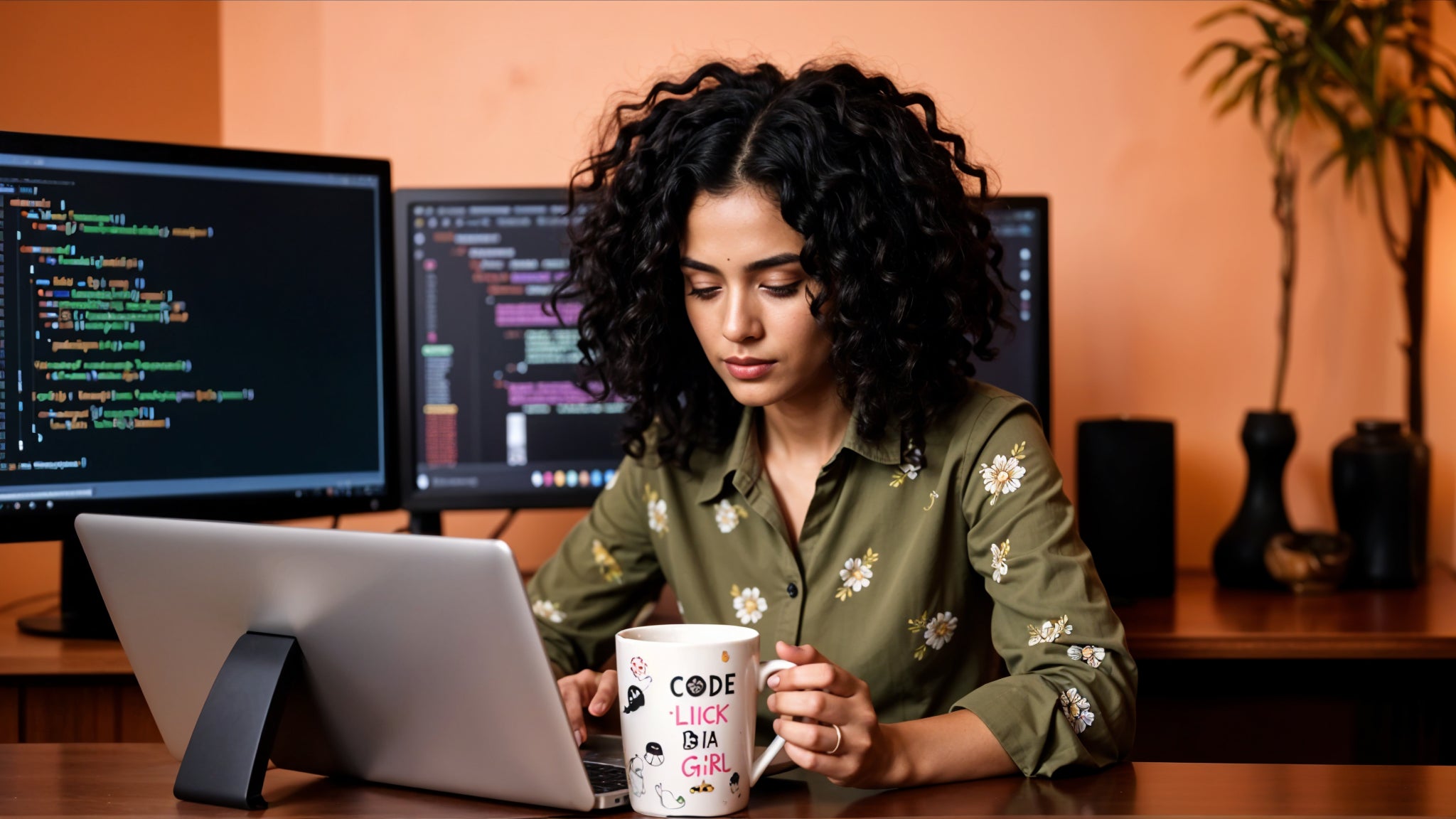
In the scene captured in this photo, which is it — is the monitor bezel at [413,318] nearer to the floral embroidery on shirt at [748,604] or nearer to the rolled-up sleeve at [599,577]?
the rolled-up sleeve at [599,577]

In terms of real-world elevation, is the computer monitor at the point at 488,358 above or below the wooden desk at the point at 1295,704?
above

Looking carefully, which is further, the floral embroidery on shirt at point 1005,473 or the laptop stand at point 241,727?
the floral embroidery on shirt at point 1005,473

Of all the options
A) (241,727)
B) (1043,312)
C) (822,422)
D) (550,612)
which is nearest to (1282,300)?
(1043,312)

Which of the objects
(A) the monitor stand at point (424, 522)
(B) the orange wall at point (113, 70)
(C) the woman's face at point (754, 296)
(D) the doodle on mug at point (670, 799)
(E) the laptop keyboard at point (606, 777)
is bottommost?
(E) the laptop keyboard at point (606, 777)

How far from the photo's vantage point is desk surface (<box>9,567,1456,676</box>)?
1261 mm

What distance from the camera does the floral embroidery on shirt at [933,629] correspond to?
3.59 feet

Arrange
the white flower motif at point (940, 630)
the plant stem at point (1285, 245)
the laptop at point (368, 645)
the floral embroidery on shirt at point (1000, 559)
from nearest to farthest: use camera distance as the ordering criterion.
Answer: the laptop at point (368, 645)
the floral embroidery on shirt at point (1000, 559)
the white flower motif at point (940, 630)
the plant stem at point (1285, 245)

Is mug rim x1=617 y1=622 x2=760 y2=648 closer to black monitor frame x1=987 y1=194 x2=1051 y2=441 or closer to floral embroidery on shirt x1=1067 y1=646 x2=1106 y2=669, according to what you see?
floral embroidery on shirt x1=1067 y1=646 x2=1106 y2=669

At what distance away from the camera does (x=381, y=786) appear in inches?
31.0

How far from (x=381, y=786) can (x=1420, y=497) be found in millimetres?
1452

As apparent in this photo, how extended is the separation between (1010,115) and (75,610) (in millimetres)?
1360

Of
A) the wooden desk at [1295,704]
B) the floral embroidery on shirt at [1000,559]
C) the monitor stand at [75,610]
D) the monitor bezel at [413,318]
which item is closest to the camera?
the floral embroidery on shirt at [1000,559]

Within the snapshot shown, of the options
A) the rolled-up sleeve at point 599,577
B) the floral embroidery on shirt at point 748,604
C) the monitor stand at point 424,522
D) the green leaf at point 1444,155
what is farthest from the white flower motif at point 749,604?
the green leaf at point 1444,155

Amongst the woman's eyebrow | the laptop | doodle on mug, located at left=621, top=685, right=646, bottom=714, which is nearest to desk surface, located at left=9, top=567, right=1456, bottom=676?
the laptop
